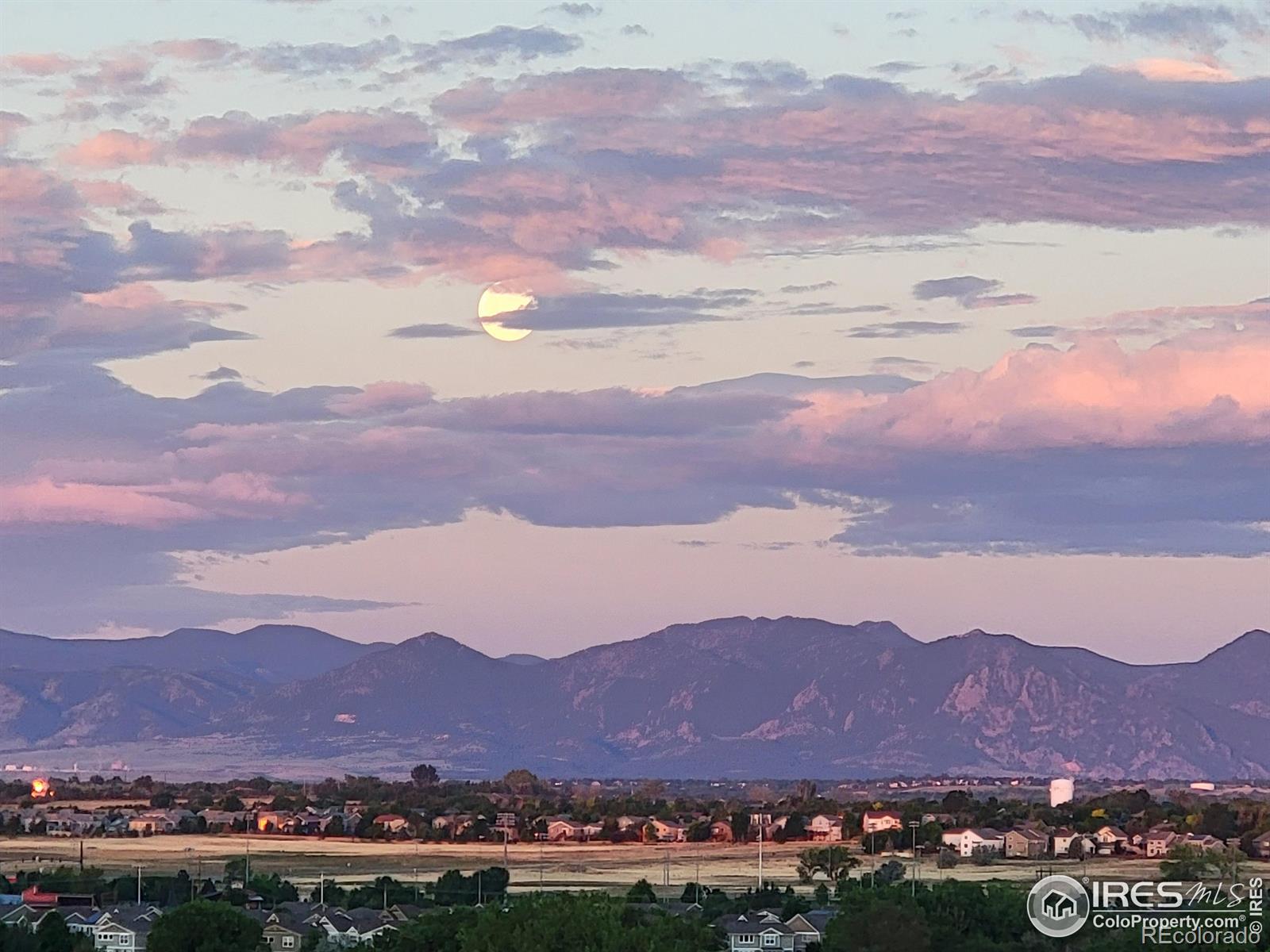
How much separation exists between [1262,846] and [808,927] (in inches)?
2389

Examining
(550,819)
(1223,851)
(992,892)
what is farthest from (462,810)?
(992,892)

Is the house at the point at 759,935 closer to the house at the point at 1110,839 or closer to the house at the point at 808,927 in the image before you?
the house at the point at 808,927

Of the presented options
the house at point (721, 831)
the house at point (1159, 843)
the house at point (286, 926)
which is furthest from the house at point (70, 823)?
the house at point (286, 926)

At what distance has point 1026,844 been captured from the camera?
14150cm

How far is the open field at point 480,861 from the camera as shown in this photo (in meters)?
119

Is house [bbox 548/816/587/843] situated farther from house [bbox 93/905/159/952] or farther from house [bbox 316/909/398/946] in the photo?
house [bbox 93/905/159/952]

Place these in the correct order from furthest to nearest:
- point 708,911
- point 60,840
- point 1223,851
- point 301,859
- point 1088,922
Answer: point 60,840
point 301,859
point 1223,851
point 708,911
point 1088,922

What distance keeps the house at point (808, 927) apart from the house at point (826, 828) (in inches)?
2549

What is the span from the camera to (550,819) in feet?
580

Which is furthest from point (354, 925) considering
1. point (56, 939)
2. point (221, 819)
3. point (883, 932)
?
point (221, 819)

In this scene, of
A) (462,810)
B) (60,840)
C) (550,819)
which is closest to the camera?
(60,840)

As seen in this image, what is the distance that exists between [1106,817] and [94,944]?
332 feet

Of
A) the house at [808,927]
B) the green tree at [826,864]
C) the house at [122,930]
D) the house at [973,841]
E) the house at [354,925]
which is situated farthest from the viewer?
the house at [973,841]

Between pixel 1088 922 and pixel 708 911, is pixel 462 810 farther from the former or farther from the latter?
pixel 1088 922
